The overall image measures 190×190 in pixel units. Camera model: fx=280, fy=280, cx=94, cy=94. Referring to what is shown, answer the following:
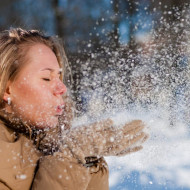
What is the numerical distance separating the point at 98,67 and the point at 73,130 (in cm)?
274

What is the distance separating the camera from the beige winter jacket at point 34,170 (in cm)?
75

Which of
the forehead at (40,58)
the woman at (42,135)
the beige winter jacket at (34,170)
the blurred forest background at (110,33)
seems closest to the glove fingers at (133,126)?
the woman at (42,135)

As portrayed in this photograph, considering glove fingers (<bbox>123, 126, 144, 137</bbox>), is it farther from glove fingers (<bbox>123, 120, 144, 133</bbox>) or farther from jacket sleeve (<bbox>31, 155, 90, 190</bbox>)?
jacket sleeve (<bbox>31, 155, 90, 190</bbox>)

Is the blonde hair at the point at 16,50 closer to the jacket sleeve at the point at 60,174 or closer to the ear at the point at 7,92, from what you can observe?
the ear at the point at 7,92

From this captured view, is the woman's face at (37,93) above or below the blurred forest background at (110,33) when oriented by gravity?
below

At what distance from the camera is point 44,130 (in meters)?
0.92

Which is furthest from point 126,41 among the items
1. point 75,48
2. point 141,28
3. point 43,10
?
point 43,10

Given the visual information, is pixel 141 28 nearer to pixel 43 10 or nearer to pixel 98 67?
pixel 98 67

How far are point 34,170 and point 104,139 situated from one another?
0.22m

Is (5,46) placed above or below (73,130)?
above

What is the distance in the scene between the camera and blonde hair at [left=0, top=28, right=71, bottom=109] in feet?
2.89

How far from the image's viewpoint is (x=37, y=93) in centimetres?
85

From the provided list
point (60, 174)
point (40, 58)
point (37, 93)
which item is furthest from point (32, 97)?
point (60, 174)

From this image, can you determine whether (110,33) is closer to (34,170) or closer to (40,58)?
(40,58)
